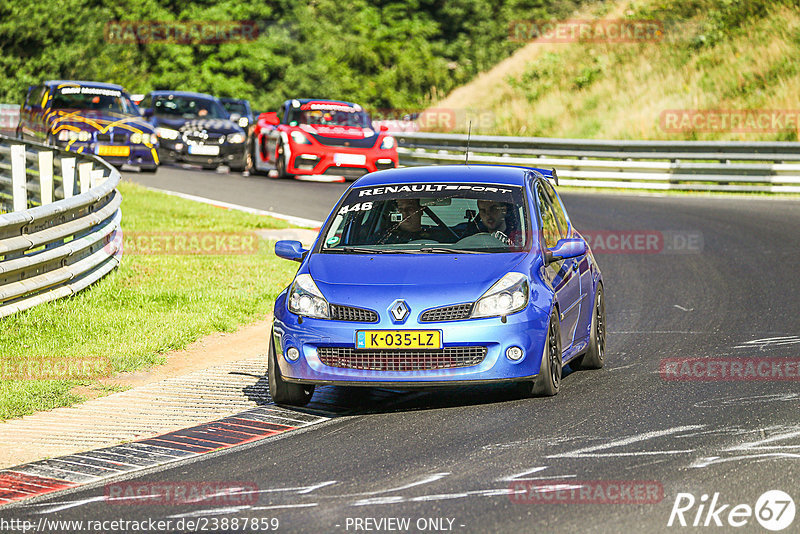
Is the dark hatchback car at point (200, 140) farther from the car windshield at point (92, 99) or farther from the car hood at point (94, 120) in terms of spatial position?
the car hood at point (94, 120)

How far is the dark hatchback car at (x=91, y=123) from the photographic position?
24.0 meters

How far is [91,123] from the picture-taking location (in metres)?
24.1

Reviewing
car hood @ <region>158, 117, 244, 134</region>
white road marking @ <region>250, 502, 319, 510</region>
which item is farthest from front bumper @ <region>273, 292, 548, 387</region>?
car hood @ <region>158, 117, 244, 134</region>

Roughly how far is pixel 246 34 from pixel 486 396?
59.8 meters

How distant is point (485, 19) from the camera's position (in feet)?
274

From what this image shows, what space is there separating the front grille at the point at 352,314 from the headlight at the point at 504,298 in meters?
0.61

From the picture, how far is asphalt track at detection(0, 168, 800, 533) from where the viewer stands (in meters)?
5.57

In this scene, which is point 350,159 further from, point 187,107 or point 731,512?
point 731,512

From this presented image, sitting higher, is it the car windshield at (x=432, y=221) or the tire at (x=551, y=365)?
the car windshield at (x=432, y=221)

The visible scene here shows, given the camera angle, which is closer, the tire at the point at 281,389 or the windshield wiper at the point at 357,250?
the tire at the point at 281,389

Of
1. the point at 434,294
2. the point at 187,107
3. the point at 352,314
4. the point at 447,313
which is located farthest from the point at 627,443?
the point at 187,107

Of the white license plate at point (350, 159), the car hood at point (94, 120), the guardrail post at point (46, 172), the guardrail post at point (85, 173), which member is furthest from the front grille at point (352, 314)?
the car hood at point (94, 120)

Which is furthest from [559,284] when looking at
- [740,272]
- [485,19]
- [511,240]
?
[485,19]

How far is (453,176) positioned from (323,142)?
15.6 metres
